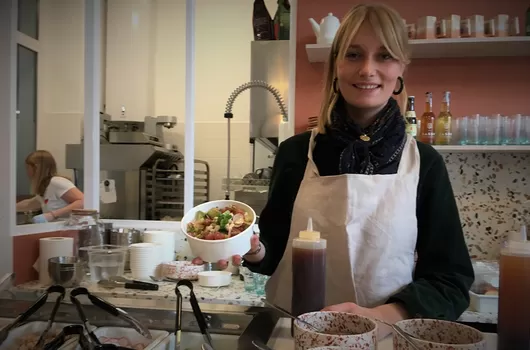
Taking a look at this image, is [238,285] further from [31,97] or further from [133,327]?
[31,97]

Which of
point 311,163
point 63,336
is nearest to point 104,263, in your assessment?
point 311,163

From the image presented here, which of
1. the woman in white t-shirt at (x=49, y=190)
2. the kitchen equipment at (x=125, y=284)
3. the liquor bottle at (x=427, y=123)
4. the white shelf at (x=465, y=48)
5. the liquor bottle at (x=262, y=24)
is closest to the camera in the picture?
the kitchen equipment at (x=125, y=284)

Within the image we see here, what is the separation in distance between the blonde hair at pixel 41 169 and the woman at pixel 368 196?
180cm

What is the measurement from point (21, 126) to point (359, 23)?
6.77 ft

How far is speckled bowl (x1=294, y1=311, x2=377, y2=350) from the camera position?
1.86 feet

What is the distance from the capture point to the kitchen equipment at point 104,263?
6.95ft

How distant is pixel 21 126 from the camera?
2.45m

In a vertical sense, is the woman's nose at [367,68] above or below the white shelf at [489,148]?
above

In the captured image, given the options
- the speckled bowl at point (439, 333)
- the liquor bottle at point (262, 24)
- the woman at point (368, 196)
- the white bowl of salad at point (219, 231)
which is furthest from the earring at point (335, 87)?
the liquor bottle at point (262, 24)

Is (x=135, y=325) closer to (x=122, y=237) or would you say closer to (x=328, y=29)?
(x=122, y=237)

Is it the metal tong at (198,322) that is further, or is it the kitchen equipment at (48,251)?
the kitchen equipment at (48,251)

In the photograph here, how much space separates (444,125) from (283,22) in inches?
41.7

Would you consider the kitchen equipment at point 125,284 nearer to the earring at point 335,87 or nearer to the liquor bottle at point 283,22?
the earring at point 335,87

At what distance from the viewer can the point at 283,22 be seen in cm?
259
